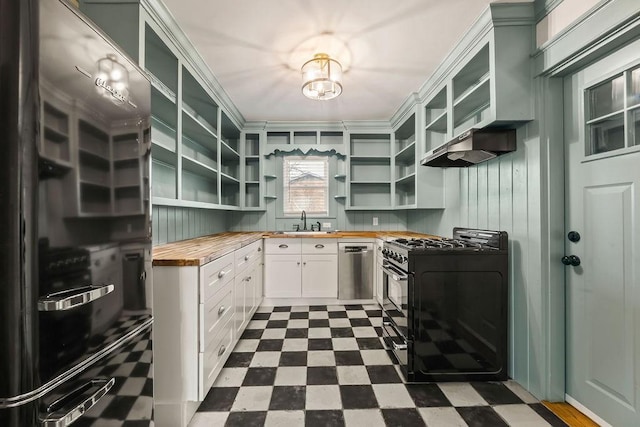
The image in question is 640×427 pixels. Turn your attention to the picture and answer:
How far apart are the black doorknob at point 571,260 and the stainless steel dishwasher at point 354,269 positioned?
1.96 metres

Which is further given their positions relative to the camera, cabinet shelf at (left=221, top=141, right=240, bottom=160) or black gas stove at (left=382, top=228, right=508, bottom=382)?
cabinet shelf at (left=221, top=141, right=240, bottom=160)

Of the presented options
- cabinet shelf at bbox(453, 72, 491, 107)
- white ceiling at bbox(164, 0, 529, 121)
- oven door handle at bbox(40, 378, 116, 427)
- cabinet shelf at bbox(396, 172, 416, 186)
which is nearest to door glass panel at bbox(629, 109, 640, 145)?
cabinet shelf at bbox(453, 72, 491, 107)

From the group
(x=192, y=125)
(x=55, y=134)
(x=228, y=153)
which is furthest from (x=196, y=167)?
(x=55, y=134)

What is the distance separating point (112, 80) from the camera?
96cm

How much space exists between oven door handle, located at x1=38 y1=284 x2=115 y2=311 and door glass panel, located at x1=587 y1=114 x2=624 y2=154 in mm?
2377

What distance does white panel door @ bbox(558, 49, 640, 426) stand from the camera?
136cm

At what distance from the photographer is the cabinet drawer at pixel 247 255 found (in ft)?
7.82

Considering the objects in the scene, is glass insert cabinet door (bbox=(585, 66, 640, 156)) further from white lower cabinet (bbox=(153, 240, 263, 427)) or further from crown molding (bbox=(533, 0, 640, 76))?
white lower cabinet (bbox=(153, 240, 263, 427))

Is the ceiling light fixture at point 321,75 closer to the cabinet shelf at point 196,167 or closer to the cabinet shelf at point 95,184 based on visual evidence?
the cabinet shelf at point 196,167

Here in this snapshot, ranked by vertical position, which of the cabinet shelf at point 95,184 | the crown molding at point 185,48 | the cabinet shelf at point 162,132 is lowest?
the cabinet shelf at point 95,184

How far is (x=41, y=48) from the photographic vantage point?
2.37ft

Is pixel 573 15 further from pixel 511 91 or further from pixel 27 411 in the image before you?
pixel 27 411

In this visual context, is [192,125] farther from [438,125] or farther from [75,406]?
[438,125]

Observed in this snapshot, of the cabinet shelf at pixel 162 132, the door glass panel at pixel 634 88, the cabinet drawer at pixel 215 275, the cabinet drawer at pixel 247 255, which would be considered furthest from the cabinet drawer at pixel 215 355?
the door glass panel at pixel 634 88
